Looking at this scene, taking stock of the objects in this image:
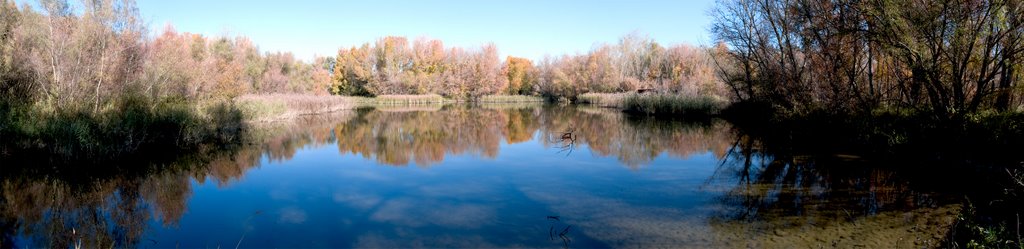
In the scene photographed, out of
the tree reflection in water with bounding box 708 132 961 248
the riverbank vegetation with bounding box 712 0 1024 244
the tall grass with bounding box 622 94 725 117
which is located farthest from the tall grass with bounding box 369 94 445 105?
the tree reflection in water with bounding box 708 132 961 248

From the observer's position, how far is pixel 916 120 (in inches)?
406

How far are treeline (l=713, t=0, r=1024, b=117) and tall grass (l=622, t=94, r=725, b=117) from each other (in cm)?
219

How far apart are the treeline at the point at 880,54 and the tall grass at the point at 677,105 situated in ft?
7.18

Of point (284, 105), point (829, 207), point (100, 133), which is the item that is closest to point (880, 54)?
point (829, 207)

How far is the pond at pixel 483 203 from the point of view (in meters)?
5.48

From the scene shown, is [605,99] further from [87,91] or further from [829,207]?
[829,207]

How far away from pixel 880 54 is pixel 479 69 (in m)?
45.2

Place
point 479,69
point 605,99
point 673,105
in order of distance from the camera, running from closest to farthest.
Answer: point 673,105
point 605,99
point 479,69

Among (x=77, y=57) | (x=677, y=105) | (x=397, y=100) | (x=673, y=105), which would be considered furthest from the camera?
(x=397, y=100)

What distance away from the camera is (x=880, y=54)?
1345 cm

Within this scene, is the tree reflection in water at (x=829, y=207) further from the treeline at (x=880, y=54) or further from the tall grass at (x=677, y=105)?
the tall grass at (x=677, y=105)

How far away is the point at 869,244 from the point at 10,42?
16097mm

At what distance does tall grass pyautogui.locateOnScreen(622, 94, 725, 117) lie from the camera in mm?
25453

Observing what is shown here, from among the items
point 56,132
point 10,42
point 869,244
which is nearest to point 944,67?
point 869,244
